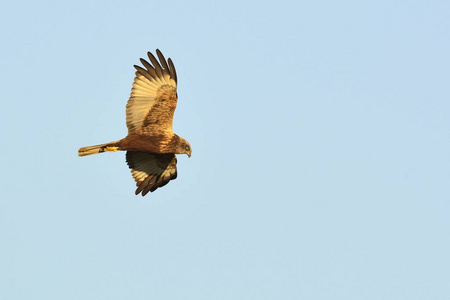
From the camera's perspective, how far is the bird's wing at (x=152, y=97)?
77.8 ft

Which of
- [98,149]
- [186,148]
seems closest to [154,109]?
[186,148]

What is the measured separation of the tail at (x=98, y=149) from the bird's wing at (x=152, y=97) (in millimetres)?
620

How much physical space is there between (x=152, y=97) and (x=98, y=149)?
6.17 feet

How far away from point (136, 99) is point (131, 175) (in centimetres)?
218

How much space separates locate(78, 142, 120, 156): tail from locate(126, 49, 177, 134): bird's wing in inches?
24.4

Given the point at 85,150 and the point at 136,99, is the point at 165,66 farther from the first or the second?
the point at 85,150

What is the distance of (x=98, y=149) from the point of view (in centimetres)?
2323

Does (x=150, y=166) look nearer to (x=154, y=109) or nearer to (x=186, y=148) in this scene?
(x=186, y=148)

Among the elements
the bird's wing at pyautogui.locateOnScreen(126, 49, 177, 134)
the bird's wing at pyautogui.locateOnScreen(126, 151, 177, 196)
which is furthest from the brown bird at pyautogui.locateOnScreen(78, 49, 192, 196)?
the bird's wing at pyautogui.locateOnScreen(126, 151, 177, 196)

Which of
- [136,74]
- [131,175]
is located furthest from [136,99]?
[131,175]

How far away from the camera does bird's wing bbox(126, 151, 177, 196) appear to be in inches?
970

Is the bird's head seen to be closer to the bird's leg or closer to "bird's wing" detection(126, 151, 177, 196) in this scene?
"bird's wing" detection(126, 151, 177, 196)

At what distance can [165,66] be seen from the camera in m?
23.7

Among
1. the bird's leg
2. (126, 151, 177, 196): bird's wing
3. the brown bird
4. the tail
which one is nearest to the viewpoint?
the tail
